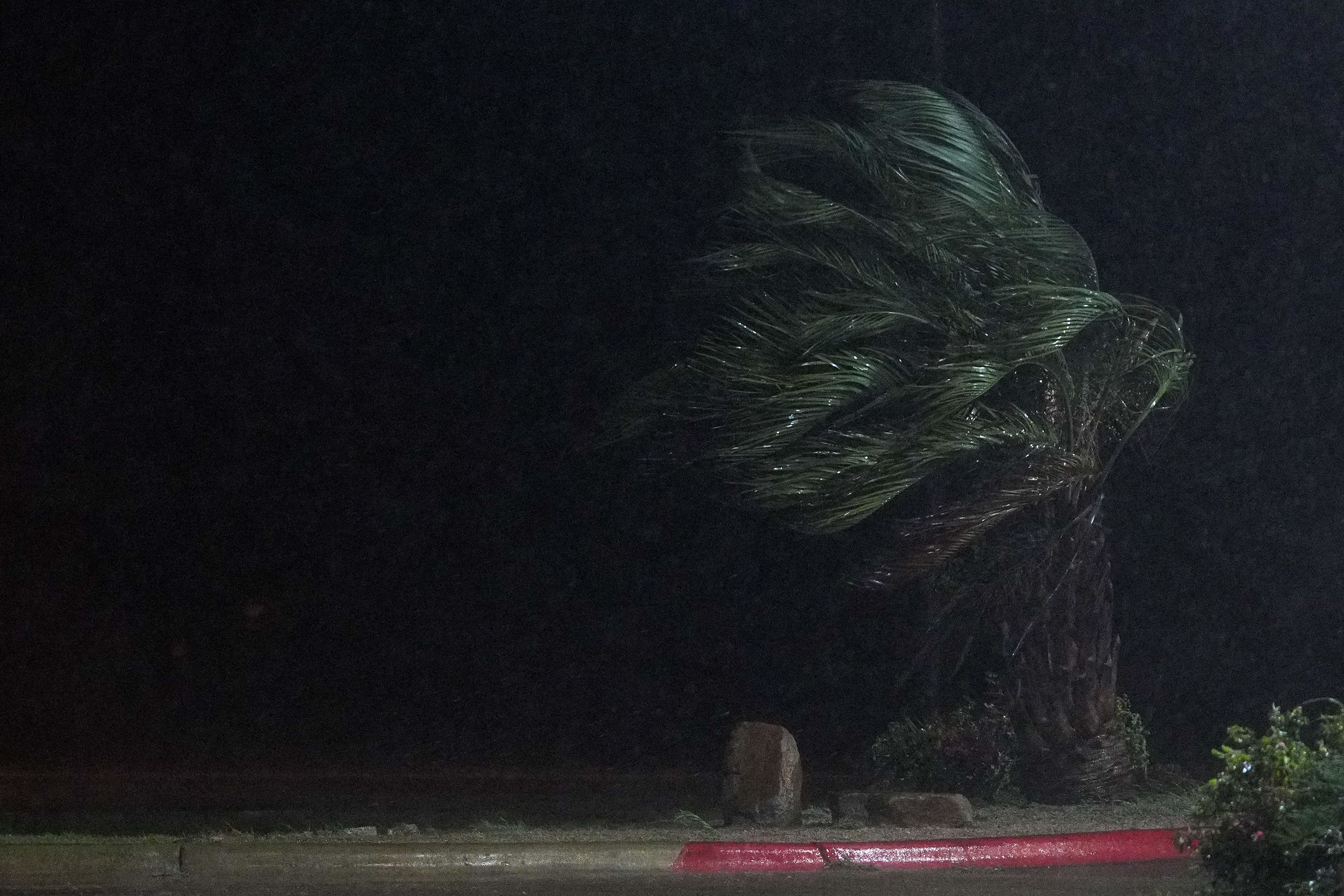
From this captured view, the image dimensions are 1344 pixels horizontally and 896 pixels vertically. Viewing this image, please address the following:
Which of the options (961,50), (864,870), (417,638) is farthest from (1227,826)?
(961,50)

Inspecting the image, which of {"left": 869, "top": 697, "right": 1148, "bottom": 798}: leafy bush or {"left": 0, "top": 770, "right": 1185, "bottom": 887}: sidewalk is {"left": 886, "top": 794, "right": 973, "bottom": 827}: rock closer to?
{"left": 0, "top": 770, "right": 1185, "bottom": 887}: sidewalk

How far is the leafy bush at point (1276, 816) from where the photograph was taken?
489cm

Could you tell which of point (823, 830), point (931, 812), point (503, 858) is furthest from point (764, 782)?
point (503, 858)

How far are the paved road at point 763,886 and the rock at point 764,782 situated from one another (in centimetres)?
147

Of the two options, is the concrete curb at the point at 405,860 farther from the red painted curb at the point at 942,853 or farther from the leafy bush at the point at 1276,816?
the leafy bush at the point at 1276,816

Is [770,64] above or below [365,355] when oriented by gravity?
above

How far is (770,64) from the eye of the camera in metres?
12.1

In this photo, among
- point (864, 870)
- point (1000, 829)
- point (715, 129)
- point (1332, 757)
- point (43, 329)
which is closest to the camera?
point (1332, 757)

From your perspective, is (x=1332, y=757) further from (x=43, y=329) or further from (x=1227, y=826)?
(x=43, y=329)

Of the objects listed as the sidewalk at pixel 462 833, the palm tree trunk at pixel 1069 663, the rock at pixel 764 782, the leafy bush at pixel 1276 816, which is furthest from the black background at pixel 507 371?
the leafy bush at pixel 1276 816

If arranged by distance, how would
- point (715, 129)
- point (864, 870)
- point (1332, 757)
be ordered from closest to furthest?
point (1332, 757), point (864, 870), point (715, 129)

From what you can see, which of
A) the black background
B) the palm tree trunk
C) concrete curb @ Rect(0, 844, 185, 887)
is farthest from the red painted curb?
the black background

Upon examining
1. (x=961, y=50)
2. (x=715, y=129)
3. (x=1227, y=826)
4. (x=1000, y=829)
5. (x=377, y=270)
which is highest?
(x=961, y=50)

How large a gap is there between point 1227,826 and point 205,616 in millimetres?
7901
